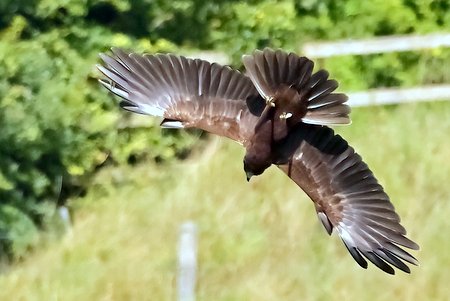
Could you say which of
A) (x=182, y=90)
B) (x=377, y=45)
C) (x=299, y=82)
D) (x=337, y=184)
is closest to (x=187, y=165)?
(x=377, y=45)

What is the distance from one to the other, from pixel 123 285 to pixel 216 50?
2153 mm

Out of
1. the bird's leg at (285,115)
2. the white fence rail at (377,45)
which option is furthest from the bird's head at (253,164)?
the white fence rail at (377,45)

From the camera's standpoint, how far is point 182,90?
504 centimetres

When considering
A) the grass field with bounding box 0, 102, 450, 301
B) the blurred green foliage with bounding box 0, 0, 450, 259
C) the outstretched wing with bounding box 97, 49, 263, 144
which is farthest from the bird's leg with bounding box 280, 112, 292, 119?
the blurred green foliage with bounding box 0, 0, 450, 259

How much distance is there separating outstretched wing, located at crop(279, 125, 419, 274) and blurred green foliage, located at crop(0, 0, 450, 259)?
3427 mm

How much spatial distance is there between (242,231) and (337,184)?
10.3ft

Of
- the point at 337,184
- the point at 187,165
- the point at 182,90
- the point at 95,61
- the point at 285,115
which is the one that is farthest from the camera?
the point at 187,165

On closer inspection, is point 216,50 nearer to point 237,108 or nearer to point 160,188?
point 160,188

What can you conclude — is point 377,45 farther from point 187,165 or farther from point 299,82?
point 299,82

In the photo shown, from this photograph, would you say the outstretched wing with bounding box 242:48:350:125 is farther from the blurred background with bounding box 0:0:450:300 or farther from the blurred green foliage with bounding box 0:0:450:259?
the blurred green foliage with bounding box 0:0:450:259

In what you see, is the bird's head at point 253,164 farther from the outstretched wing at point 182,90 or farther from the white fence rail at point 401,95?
the white fence rail at point 401,95

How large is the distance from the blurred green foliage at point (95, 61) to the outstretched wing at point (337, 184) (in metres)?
3.43

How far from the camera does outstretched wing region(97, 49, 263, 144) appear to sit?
484 cm

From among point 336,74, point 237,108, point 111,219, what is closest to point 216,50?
point 336,74
